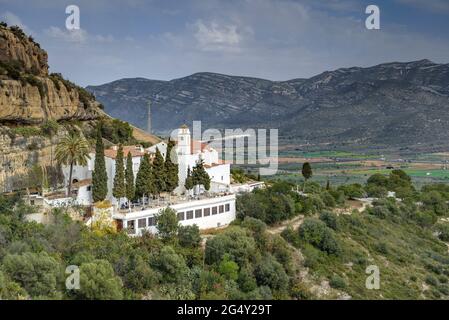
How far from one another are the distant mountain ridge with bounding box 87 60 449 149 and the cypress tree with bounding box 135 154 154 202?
316ft

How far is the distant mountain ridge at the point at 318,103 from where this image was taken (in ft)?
Answer: 411

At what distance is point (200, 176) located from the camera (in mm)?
30516

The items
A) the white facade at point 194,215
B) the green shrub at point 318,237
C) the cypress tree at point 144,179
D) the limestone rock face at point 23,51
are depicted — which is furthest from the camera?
the limestone rock face at point 23,51

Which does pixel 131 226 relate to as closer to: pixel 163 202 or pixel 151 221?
pixel 151 221

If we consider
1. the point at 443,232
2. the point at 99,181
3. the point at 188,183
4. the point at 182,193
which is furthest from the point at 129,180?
the point at 443,232

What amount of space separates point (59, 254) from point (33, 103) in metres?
12.9

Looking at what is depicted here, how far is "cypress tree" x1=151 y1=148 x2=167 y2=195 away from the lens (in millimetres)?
28812

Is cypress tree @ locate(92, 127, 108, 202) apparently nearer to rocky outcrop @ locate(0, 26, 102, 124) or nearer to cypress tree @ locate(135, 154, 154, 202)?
cypress tree @ locate(135, 154, 154, 202)

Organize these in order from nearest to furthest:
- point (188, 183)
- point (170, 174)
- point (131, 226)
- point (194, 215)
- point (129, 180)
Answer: point (131, 226) → point (129, 180) → point (194, 215) → point (170, 174) → point (188, 183)

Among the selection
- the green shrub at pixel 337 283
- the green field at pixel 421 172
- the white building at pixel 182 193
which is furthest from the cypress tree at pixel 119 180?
the green field at pixel 421 172

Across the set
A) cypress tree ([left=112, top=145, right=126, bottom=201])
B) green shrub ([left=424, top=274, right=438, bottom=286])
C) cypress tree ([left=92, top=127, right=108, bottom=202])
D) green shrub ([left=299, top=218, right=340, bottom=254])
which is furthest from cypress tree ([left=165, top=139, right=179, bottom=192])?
green shrub ([left=424, top=274, right=438, bottom=286])

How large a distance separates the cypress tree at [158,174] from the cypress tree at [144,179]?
1.26 feet

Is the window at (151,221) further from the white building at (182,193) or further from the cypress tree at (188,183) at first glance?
the cypress tree at (188,183)

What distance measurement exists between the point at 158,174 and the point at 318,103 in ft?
438
